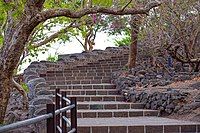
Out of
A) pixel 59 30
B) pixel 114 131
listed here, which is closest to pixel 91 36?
pixel 59 30

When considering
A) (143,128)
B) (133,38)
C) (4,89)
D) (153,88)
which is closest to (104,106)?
(153,88)

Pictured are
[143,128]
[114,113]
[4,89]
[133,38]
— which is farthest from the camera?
[133,38]

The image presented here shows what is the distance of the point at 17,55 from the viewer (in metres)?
5.66

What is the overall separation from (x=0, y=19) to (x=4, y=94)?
447cm

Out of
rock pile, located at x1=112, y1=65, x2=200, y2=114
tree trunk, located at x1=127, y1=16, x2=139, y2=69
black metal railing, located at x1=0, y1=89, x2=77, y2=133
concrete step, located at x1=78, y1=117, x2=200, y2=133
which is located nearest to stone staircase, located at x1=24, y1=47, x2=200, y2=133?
concrete step, located at x1=78, y1=117, x2=200, y2=133

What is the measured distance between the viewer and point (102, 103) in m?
9.62

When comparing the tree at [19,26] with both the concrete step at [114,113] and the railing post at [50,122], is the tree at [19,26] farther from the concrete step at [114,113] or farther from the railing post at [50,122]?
the concrete step at [114,113]

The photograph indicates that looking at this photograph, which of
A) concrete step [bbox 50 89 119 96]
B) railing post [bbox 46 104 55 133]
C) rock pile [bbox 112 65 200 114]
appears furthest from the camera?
concrete step [bbox 50 89 119 96]

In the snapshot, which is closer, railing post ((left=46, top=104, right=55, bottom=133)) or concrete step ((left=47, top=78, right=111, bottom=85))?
railing post ((left=46, top=104, right=55, bottom=133))

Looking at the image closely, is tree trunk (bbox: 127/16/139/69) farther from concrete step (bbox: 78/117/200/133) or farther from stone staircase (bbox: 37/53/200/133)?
concrete step (bbox: 78/117/200/133)

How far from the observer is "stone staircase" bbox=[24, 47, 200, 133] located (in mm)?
6977

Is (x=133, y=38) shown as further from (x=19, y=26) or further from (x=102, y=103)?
(x=19, y=26)

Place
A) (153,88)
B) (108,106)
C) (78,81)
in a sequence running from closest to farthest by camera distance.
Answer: (108,106) < (153,88) < (78,81)

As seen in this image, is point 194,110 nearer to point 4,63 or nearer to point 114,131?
point 114,131
